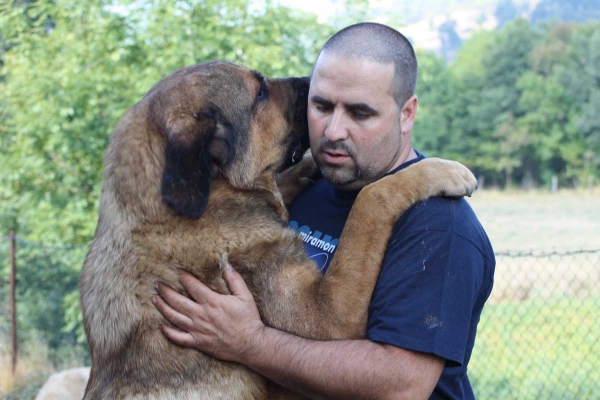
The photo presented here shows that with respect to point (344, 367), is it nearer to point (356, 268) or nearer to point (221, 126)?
point (356, 268)

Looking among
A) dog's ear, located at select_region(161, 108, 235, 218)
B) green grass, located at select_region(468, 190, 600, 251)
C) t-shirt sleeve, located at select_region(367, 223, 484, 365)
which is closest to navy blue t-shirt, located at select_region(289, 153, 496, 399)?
t-shirt sleeve, located at select_region(367, 223, 484, 365)

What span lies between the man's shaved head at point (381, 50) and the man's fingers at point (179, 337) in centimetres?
132

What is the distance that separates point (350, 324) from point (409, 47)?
1.28 metres

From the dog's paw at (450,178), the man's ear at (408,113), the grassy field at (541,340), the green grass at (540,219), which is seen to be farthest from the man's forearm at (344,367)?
the green grass at (540,219)

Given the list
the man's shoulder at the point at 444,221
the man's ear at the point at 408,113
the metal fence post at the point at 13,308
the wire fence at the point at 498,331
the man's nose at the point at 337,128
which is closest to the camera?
the man's shoulder at the point at 444,221

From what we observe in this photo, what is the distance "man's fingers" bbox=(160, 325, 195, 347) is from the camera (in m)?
2.60

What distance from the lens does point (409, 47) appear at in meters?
2.97

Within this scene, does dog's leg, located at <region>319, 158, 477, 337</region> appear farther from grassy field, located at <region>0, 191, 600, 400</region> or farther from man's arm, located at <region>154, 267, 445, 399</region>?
grassy field, located at <region>0, 191, 600, 400</region>

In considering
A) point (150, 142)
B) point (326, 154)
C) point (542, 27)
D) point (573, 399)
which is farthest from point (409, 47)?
point (542, 27)

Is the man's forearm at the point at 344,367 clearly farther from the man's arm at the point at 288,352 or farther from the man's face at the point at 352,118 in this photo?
the man's face at the point at 352,118

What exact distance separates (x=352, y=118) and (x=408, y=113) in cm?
33

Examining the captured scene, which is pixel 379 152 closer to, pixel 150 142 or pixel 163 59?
pixel 150 142

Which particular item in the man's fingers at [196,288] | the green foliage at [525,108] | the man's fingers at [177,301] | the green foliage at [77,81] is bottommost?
the green foliage at [525,108]

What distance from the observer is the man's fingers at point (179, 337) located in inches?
102
